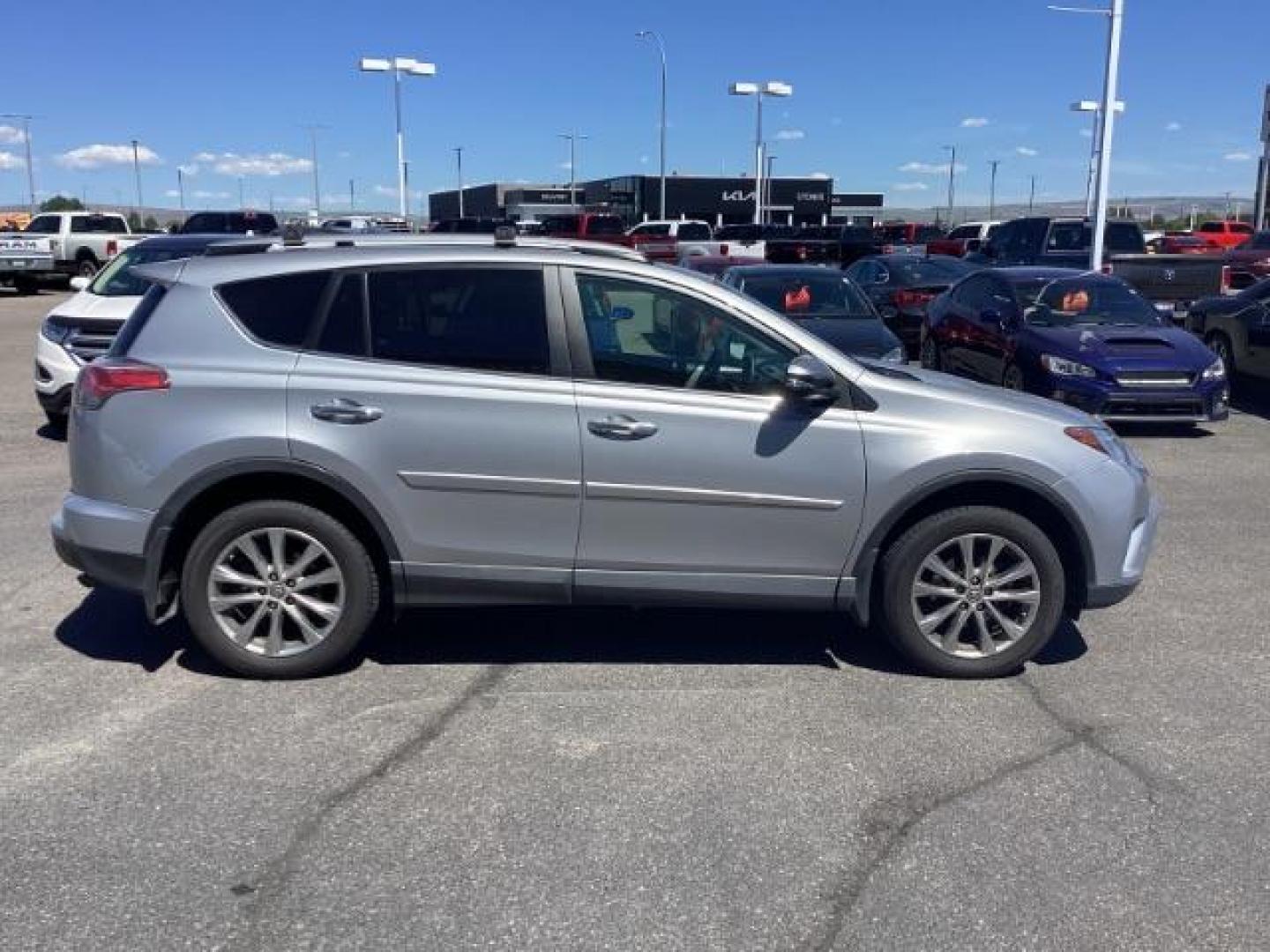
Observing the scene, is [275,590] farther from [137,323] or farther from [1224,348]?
[1224,348]

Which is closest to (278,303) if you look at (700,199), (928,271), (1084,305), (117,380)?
(117,380)

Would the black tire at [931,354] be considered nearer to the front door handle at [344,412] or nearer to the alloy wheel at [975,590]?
the alloy wheel at [975,590]

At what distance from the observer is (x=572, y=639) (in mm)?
5414

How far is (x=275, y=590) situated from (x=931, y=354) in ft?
35.4

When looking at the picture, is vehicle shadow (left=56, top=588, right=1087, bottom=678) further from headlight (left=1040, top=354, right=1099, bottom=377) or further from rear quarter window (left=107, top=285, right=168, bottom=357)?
headlight (left=1040, top=354, right=1099, bottom=377)

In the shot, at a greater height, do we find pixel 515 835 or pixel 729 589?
pixel 729 589

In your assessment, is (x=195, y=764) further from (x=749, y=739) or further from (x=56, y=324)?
(x=56, y=324)

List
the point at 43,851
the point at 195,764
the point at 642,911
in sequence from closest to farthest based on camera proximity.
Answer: the point at 642,911
the point at 43,851
the point at 195,764

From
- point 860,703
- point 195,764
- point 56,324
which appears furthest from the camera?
point 56,324

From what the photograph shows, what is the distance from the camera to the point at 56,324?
997 cm

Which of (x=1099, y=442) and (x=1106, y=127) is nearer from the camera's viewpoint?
(x=1099, y=442)

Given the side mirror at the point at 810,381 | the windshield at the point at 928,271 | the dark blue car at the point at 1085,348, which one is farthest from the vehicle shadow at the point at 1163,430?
the side mirror at the point at 810,381

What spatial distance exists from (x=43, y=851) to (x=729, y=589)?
2.61 metres

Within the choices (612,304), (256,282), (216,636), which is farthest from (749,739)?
(256,282)
